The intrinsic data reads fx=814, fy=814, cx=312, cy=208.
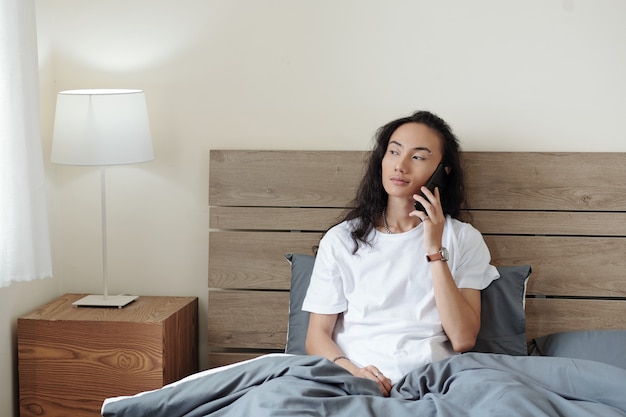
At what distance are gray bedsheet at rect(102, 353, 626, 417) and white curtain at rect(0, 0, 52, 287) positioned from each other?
630mm

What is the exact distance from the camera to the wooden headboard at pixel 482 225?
2701 millimetres

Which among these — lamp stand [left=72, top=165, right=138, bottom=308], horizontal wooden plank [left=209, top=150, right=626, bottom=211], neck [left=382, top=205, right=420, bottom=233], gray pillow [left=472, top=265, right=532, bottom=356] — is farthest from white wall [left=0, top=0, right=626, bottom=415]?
gray pillow [left=472, top=265, right=532, bottom=356]

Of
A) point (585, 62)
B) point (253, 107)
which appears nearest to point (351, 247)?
point (253, 107)

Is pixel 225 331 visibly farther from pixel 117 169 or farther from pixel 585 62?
pixel 585 62

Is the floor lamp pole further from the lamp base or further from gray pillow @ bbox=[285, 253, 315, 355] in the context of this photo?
gray pillow @ bbox=[285, 253, 315, 355]

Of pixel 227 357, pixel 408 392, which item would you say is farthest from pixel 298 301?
pixel 408 392

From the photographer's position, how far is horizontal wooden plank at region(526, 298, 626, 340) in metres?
2.70


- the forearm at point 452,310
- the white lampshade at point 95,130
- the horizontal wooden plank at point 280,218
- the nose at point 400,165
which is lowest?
the forearm at point 452,310

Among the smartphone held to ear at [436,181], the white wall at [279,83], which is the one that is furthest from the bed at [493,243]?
the smartphone held to ear at [436,181]

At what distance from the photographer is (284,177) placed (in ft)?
9.11

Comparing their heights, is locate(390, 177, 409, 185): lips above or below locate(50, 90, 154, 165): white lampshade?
below

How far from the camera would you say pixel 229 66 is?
9.35ft

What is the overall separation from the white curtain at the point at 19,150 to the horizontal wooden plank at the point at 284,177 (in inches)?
23.5

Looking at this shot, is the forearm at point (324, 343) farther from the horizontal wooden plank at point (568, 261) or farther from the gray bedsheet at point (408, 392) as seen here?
the horizontal wooden plank at point (568, 261)
